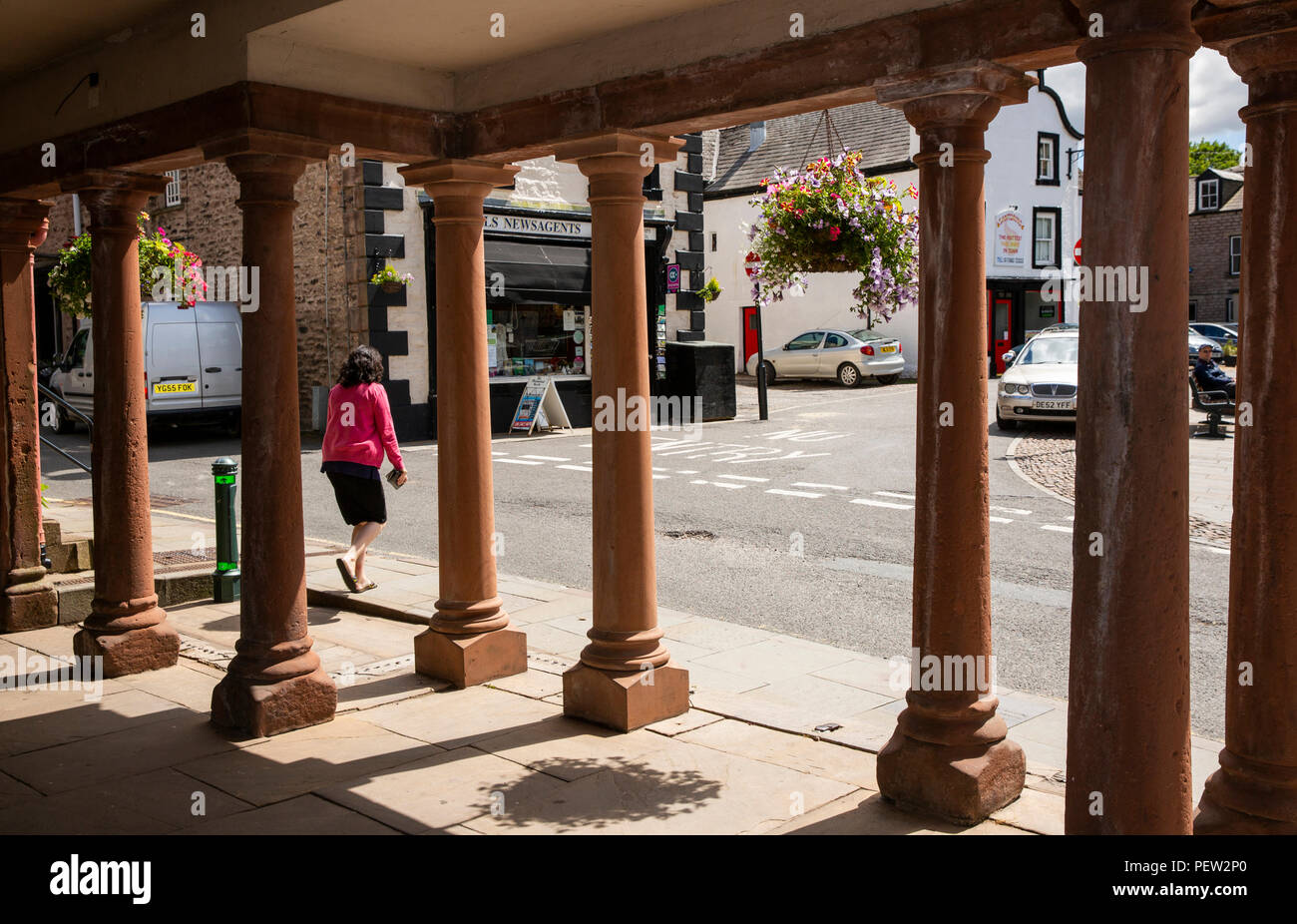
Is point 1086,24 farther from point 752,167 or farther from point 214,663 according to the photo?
point 752,167

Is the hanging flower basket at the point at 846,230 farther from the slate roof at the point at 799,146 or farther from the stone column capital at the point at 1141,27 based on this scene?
the slate roof at the point at 799,146

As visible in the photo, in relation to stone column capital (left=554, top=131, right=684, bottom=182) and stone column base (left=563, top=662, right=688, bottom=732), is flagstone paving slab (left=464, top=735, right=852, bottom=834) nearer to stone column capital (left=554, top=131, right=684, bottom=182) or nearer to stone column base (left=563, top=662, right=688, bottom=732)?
stone column base (left=563, top=662, right=688, bottom=732)

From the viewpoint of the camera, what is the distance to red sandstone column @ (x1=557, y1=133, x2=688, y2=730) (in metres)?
5.51

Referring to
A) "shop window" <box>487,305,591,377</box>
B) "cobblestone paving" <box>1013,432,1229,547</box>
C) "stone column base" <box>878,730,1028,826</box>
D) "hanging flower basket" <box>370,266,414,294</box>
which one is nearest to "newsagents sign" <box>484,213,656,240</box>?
"shop window" <box>487,305,591,377</box>

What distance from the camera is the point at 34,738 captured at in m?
5.52

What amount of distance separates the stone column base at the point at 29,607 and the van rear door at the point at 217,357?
33.8 feet

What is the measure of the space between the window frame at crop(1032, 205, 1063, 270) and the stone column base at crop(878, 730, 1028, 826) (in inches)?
1126

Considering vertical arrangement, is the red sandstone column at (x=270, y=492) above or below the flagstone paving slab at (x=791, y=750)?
above

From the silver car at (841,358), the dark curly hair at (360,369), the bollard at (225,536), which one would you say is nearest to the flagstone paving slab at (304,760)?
the dark curly hair at (360,369)

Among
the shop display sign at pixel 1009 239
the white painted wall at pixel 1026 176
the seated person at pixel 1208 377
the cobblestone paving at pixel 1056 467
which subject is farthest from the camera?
the shop display sign at pixel 1009 239

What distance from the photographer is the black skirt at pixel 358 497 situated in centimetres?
815
